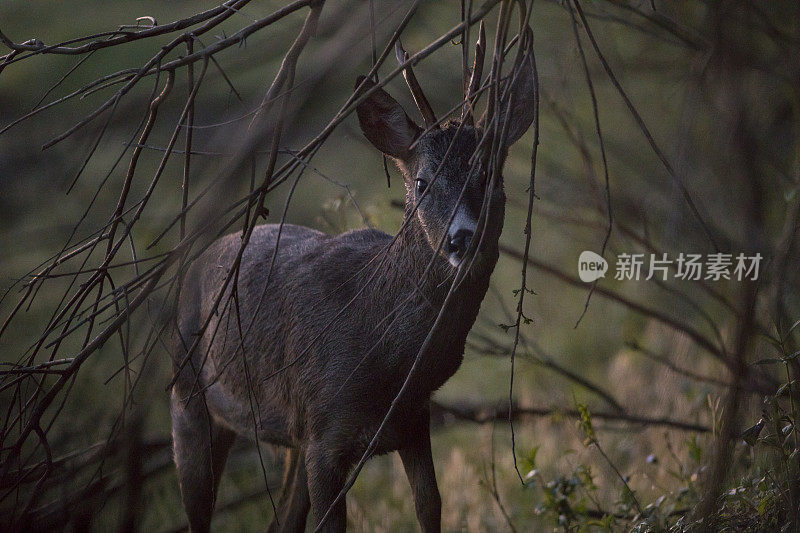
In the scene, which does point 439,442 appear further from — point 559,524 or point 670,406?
point 559,524

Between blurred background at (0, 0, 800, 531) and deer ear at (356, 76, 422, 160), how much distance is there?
221 mm

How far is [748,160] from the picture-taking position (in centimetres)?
173

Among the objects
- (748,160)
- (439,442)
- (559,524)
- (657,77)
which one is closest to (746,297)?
(748,160)

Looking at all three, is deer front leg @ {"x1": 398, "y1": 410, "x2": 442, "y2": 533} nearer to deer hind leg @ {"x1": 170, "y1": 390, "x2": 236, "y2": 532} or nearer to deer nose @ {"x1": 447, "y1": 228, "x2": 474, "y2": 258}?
deer nose @ {"x1": 447, "y1": 228, "x2": 474, "y2": 258}

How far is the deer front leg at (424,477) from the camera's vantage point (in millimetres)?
3932

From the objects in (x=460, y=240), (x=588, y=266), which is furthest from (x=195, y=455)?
(x=588, y=266)

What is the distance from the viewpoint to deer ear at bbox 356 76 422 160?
11.8 ft

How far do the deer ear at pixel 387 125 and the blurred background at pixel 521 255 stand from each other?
8.7 inches

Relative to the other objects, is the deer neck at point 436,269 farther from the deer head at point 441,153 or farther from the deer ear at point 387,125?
the deer ear at point 387,125

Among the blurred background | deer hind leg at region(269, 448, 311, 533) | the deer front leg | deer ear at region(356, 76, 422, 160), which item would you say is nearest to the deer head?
deer ear at region(356, 76, 422, 160)

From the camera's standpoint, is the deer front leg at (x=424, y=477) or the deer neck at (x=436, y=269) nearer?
the deer neck at (x=436, y=269)

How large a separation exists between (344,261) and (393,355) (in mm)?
606

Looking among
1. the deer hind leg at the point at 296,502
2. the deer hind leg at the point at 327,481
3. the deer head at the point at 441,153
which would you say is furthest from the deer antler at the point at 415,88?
the deer hind leg at the point at 296,502

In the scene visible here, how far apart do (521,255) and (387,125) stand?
86.2 inches
